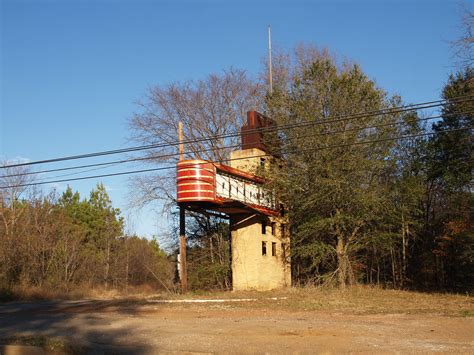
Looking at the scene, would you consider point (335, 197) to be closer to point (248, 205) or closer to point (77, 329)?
point (248, 205)

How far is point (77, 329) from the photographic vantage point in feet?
47.4

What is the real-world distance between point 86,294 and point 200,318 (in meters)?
16.7

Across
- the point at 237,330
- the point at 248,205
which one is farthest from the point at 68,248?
the point at 237,330

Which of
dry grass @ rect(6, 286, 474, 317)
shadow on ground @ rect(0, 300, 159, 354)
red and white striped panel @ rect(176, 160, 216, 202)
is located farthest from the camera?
red and white striped panel @ rect(176, 160, 216, 202)

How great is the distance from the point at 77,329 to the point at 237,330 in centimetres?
425

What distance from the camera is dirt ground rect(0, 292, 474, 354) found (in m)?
11.2

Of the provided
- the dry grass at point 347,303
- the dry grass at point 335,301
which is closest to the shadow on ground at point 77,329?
the dry grass at point 335,301

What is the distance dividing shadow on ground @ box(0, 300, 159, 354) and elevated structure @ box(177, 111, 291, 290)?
6641 mm

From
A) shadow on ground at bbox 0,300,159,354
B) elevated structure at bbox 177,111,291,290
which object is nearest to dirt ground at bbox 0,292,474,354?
shadow on ground at bbox 0,300,159,354

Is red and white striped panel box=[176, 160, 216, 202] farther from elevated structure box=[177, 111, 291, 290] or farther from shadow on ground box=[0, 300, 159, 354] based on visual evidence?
shadow on ground box=[0, 300, 159, 354]

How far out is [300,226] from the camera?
3088 cm

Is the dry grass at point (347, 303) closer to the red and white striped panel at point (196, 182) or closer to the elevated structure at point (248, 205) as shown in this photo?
the elevated structure at point (248, 205)

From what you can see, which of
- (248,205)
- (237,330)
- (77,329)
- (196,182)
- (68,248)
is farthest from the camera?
(68,248)

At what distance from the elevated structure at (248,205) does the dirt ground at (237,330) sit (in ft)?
23.4
